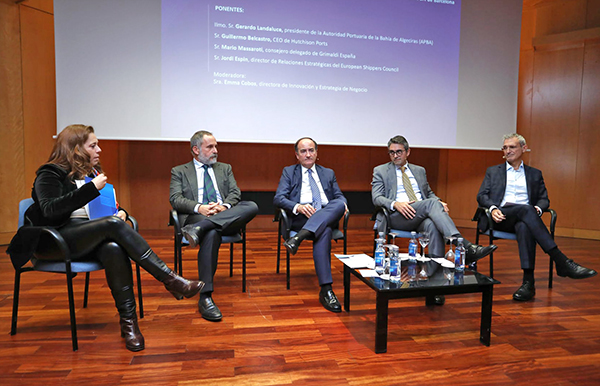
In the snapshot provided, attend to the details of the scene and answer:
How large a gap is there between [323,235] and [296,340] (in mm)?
825

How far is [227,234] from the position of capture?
9.59 feet

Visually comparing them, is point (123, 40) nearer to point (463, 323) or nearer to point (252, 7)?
point (252, 7)

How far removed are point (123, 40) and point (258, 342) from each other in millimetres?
3214

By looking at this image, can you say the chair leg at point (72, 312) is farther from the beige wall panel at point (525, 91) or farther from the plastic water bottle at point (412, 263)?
the beige wall panel at point (525, 91)

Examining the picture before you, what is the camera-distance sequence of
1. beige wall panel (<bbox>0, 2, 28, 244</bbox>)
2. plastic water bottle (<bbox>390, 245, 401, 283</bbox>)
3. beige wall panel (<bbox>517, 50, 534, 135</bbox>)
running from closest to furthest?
plastic water bottle (<bbox>390, 245, 401, 283</bbox>), beige wall panel (<bbox>0, 2, 28, 244</bbox>), beige wall panel (<bbox>517, 50, 534, 135</bbox>)

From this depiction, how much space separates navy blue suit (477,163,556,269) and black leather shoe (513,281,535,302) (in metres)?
0.13

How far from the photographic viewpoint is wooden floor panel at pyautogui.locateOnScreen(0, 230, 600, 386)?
1.89 m

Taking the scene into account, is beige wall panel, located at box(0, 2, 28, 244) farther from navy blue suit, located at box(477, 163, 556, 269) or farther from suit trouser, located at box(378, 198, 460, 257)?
navy blue suit, located at box(477, 163, 556, 269)

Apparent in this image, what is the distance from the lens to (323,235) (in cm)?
288

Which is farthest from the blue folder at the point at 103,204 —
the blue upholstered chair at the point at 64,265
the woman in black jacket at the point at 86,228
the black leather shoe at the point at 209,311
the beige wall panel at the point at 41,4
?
the beige wall panel at the point at 41,4

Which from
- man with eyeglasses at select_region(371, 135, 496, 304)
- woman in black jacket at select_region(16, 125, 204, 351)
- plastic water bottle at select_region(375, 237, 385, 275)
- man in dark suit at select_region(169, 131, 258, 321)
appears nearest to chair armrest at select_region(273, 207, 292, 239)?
man in dark suit at select_region(169, 131, 258, 321)

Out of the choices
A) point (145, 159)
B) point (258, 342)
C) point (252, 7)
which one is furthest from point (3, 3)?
point (258, 342)

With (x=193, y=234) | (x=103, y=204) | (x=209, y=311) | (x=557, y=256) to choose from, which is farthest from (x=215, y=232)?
(x=557, y=256)

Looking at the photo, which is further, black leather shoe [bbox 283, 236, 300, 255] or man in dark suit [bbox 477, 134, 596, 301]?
man in dark suit [bbox 477, 134, 596, 301]
